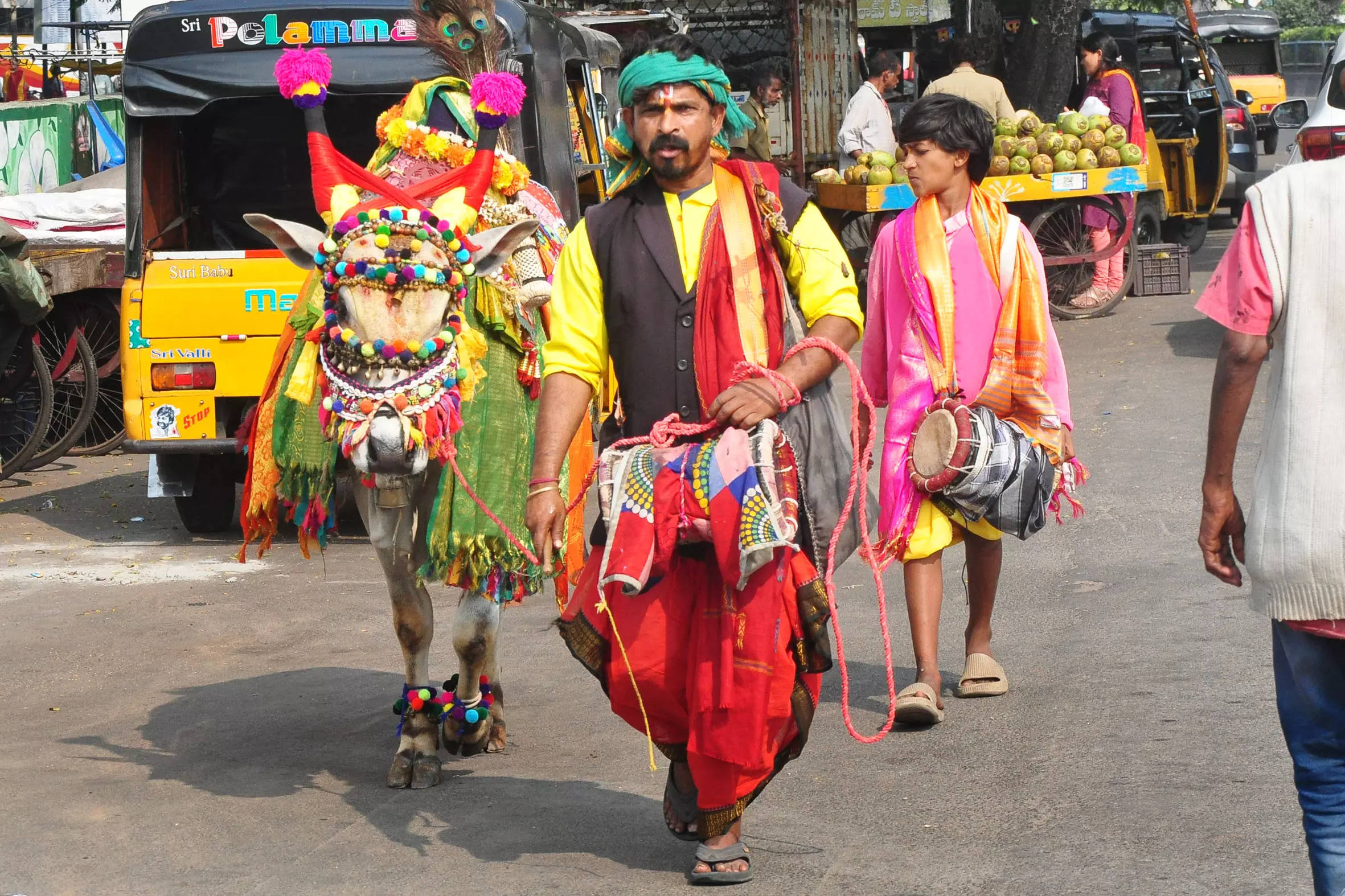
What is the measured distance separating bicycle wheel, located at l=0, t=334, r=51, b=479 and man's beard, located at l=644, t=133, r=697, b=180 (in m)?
7.31

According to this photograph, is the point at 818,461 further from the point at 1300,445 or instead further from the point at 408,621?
the point at 408,621

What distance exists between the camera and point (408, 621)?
555 centimetres

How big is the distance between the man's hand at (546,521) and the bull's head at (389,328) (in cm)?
74

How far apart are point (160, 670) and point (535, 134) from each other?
371 cm

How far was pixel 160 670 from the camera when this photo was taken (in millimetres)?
6918

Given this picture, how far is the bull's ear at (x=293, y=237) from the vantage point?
514 centimetres

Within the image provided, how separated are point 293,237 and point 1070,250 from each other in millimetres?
9816

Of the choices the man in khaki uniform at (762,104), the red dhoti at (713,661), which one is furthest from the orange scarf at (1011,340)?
the man in khaki uniform at (762,104)

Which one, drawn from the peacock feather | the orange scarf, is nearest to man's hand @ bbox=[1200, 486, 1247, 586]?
the orange scarf

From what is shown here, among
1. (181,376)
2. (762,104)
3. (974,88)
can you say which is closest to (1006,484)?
(181,376)

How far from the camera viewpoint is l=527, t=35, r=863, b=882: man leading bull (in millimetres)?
4160

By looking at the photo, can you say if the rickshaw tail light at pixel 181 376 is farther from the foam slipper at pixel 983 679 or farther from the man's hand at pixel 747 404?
the man's hand at pixel 747 404

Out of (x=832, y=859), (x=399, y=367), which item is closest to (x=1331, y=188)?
(x=832, y=859)

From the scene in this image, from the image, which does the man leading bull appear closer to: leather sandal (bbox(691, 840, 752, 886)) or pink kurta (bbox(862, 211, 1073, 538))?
leather sandal (bbox(691, 840, 752, 886))
